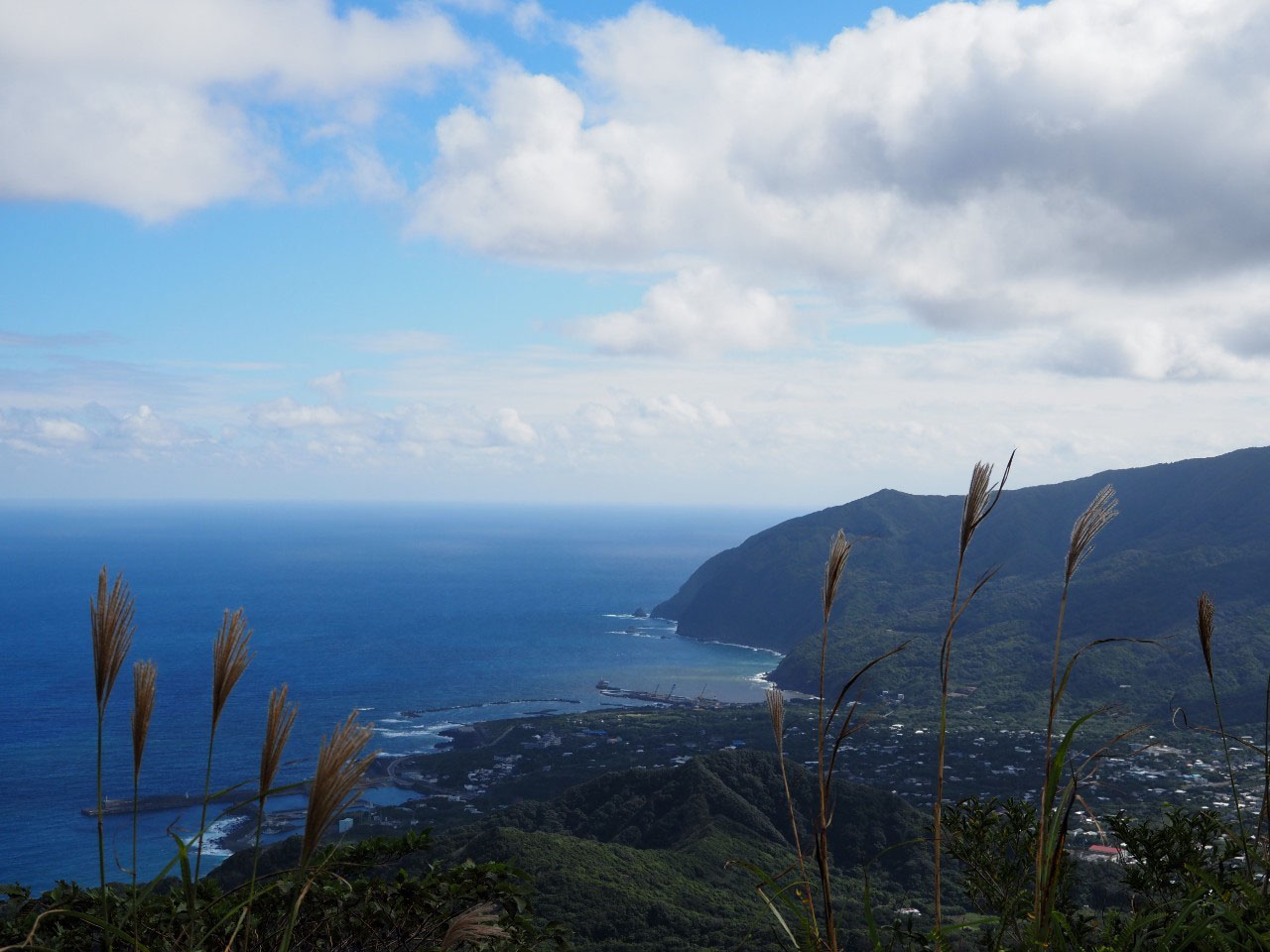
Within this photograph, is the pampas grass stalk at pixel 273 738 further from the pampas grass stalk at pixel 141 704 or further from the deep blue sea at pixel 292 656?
the deep blue sea at pixel 292 656

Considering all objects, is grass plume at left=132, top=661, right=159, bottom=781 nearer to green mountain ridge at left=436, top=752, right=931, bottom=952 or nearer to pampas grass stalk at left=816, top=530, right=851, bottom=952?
pampas grass stalk at left=816, top=530, right=851, bottom=952

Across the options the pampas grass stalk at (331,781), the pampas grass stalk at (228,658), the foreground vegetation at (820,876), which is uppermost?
the pampas grass stalk at (228,658)

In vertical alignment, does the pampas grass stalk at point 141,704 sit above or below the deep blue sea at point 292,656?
above

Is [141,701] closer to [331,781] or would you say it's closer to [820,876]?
[331,781]

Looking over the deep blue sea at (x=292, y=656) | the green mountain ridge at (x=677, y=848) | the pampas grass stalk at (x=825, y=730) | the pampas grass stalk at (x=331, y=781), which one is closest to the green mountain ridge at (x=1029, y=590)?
the deep blue sea at (x=292, y=656)

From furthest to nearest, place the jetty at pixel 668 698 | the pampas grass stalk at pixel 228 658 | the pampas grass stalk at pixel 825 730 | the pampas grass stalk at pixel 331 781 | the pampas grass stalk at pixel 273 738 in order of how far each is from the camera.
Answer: the jetty at pixel 668 698
the pampas grass stalk at pixel 825 730
the pampas grass stalk at pixel 228 658
the pampas grass stalk at pixel 273 738
the pampas grass stalk at pixel 331 781

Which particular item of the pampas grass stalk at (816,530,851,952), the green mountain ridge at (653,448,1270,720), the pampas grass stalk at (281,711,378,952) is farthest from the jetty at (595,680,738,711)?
the pampas grass stalk at (281,711,378,952)
